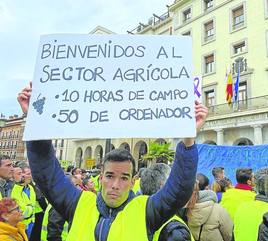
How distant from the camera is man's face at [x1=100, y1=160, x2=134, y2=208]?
1.72 metres

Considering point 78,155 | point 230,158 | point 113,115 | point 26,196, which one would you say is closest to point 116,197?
point 113,115

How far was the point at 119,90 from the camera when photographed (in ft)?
6.33

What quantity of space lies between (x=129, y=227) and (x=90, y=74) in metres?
0.97

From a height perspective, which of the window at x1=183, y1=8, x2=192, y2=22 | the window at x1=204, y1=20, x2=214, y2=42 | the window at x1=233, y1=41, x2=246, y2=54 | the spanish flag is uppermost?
the window at x1=183, y1=8, x2=192, y2=22

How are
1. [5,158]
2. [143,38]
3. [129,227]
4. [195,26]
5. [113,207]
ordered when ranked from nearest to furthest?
1. [129,227]
2. [113,207]
3. [143,38]
4. [5,158]
5. [195,26]

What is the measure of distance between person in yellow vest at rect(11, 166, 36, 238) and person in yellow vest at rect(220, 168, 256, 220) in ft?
8.85

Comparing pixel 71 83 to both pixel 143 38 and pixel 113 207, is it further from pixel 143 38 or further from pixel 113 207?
pixel 113 207

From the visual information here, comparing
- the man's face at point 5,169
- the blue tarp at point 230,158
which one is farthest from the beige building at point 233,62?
the man's face at point 5,169

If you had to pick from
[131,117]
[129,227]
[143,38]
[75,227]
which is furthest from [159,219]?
[143,38]

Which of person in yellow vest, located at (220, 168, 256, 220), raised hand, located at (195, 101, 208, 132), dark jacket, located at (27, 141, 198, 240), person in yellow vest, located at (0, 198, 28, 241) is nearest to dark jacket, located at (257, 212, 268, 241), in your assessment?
dark jacket, located at (27, 141, 198, 240)

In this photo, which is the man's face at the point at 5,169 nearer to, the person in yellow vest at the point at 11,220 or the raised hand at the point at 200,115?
the person in yellow vest at the point at 11,220

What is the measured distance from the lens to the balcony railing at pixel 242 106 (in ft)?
60.6

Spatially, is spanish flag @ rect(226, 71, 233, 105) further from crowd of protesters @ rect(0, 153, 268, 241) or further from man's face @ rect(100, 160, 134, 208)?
man's face @ rect(100, 160, 134, 208)

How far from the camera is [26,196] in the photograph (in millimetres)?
4723
